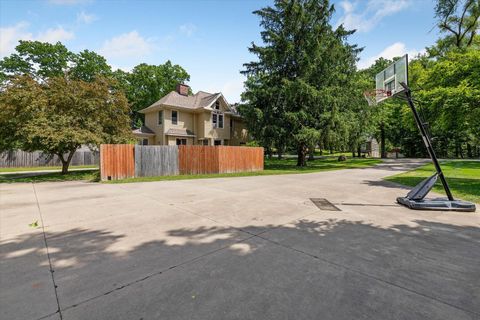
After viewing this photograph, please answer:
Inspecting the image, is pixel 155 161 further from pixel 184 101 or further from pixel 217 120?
pixel 184 101

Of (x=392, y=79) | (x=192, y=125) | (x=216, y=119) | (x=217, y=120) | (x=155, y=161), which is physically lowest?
(x=155, y=161)

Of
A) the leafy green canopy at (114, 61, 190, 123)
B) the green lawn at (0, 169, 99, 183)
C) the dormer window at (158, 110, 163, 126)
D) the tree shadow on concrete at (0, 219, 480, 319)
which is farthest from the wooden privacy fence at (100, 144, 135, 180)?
the leafy green canopy at (114, 61, 190, 123)

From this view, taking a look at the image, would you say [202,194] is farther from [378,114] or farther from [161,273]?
[378,114]

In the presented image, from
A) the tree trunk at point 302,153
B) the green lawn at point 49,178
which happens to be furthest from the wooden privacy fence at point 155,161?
the tree trunk at point 302,153

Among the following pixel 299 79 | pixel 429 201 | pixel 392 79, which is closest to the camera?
pixel 429 201

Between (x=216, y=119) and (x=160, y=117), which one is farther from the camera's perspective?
(x=216, y=119)

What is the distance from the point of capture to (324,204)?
6711 millimetres

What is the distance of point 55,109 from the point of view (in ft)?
45.0

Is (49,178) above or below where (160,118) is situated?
below

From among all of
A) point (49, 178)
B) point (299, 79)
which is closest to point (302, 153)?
point (299, 79)

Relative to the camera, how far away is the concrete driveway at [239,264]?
2.25 meters

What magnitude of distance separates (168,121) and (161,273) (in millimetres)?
21767

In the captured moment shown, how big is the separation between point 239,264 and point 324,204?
4.37 meters

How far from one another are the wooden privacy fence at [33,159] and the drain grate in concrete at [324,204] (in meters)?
24.0
